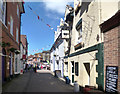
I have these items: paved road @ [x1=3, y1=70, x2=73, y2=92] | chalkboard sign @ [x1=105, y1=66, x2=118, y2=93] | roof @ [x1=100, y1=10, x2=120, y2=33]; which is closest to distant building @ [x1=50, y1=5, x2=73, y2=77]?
paved road @ [x1=3, y1=70, x2=73, y2=92]

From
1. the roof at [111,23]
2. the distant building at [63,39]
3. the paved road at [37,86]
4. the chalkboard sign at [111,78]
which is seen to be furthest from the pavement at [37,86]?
the roof at [111,23]

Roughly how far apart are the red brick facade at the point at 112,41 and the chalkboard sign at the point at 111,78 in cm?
15

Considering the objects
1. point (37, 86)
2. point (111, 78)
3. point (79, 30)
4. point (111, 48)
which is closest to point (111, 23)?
point (111, 48)

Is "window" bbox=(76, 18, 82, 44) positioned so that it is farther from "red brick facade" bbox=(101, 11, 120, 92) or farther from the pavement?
the pavement

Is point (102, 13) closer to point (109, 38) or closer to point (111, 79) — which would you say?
point (109, 38)

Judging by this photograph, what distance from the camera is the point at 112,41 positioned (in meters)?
5.03

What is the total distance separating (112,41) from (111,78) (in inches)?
56.1

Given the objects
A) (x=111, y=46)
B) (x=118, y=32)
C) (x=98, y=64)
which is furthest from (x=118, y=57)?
(x=98, y=64)

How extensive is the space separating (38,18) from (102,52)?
6.48m

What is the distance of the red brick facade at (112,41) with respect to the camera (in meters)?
4.69

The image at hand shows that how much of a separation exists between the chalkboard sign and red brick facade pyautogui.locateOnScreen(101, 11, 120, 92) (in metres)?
0.15

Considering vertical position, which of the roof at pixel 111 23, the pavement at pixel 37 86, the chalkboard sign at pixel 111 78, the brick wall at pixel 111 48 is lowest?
the pavement at pixel 37 86

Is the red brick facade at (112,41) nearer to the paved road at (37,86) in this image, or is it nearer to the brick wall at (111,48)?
the brick wall at (111,48)

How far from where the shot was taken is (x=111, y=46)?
505 cm
